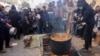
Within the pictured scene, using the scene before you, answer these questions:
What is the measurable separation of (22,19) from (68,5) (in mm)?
2536

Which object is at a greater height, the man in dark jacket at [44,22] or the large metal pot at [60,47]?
the man in dark jacket at [44,22]

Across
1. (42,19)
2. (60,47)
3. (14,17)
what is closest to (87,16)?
(60,47)

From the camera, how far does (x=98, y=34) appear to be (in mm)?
8266

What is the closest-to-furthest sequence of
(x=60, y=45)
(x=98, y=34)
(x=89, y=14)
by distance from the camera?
(x=60, y=45) → (x=89, y=14) → (x=98, y=34)

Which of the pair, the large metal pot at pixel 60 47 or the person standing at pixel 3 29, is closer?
the large metal pot at pixel 60 47

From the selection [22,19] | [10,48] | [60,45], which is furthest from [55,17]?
[60,45]

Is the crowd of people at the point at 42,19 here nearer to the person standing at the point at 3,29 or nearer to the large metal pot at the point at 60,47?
the person standing at the point at 3,29

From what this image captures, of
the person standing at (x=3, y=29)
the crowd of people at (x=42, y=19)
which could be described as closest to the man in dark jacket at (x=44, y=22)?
the crowd of people at (x=42, y=19)

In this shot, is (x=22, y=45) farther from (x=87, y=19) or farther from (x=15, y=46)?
(x=87, y=19)

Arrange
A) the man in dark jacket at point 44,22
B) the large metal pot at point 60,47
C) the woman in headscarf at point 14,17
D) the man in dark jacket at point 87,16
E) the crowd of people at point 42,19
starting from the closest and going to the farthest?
the large metal pot at point 60,47 → the man in dark jacket at point 87,16 → the woman in headscarf at point 14,17 → the crowd of people at point 42,19 → the man in dark jacket at point 44,22

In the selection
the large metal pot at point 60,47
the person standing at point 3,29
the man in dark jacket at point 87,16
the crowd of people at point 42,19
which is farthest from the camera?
the crowd of people at point 42,19

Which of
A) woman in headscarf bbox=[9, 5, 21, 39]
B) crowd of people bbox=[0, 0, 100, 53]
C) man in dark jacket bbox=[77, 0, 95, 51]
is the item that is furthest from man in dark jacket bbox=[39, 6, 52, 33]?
man in dark jacket bbox=[77, 0, 95, 51]

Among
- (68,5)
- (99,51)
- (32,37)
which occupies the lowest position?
(99,51)

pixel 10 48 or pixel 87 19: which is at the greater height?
pixel 87 19
